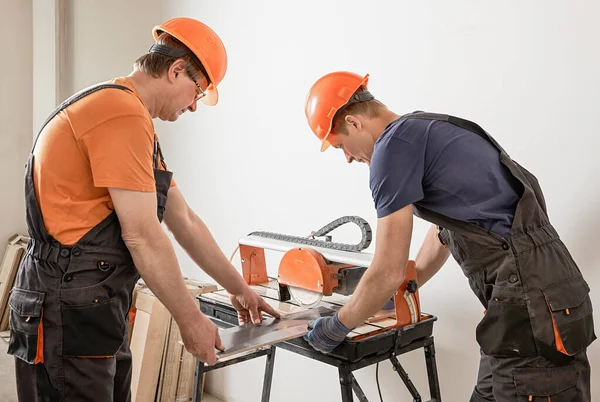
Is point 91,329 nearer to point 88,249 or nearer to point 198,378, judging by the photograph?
point 88,249

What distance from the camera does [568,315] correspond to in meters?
1.49

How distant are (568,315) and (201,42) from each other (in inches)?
50.2

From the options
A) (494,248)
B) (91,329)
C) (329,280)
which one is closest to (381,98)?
(329,280)

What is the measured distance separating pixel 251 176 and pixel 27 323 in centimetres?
173

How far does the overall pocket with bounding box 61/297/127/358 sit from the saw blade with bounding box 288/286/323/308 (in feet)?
2.41

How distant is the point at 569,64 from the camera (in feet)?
6.39

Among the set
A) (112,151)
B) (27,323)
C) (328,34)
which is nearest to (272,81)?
(328,34)

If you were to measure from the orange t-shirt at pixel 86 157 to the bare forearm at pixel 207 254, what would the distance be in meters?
0.51

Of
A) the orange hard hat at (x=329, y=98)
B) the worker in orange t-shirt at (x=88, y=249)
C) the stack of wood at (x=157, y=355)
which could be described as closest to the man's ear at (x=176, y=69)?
the worker in orange t-shirt at (x=88, y=249)

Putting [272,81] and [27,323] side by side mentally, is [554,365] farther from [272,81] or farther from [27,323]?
[272,81]

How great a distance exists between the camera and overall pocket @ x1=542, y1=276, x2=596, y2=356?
146 cm

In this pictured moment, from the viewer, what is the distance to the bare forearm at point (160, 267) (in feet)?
4.89

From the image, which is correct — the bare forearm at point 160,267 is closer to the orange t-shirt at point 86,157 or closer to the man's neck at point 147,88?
the orange t-shirt at point 86,157

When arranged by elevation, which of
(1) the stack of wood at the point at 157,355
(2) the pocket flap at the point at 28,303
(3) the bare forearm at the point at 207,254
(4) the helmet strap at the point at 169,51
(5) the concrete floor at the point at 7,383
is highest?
(4) the helmet strap at the point at 169,51
